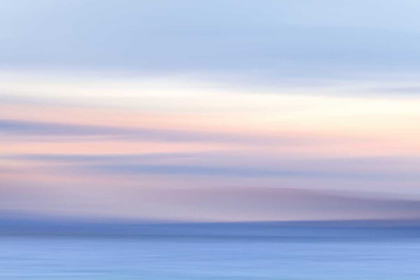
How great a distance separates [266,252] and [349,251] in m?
3.17

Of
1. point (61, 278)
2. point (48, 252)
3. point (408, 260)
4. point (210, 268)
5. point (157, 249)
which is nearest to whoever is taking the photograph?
point (61, 278)

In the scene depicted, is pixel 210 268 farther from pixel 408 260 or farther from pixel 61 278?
pixel 408 260

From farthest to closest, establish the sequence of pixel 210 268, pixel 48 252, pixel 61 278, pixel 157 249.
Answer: pixel 157 249, pixel 48 252, pixel 210 268, pixel 61 278

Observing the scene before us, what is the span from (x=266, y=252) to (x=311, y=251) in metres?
2.03

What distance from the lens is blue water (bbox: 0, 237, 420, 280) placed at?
31734mm

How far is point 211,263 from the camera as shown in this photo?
119 ft

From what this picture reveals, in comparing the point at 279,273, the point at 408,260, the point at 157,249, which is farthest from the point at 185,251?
the point at 279,273

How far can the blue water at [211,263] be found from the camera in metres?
31.7

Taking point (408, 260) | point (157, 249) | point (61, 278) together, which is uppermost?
point (157, 249)

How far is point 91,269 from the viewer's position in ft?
111

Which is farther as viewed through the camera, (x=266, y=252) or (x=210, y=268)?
(x=266, y=252)

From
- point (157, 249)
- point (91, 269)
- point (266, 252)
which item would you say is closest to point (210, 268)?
point (91, 269)

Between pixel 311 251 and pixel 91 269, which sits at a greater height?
pixel 311 251

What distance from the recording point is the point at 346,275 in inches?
1259
